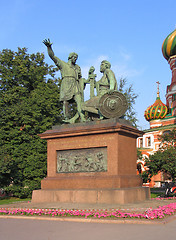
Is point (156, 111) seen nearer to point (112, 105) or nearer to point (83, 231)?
point (112, 105)

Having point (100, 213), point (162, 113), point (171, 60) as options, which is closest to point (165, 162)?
point (100, 213)

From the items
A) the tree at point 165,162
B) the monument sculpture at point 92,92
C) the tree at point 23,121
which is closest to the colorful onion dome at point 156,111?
the tree at point 23,121

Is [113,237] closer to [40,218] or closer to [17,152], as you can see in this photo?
[40,218]

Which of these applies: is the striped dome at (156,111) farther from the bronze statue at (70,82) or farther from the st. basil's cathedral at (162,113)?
the bronze statue at (70,82)

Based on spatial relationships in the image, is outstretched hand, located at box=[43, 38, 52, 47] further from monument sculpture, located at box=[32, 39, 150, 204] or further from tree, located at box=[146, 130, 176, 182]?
tree, located at box=[146, 130, 176, 182]

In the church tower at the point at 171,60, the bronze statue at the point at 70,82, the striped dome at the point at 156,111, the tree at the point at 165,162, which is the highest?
the church tower at the point at 171,60

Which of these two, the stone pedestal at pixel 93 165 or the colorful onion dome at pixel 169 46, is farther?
the colorful onion dome at pixel 169 46

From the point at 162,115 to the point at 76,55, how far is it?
119ft

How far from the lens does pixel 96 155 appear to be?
11781 millimetres

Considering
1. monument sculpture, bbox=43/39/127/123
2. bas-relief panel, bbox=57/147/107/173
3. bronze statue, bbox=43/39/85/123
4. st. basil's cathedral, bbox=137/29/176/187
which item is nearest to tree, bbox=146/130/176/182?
monument sculpture, bbox=43/39/127/123

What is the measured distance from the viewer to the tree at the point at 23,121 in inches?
809

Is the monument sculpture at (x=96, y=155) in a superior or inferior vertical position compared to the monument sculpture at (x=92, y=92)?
inferior

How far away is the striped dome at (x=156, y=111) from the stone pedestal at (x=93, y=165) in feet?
121

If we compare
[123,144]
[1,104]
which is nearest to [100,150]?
[123,144]
